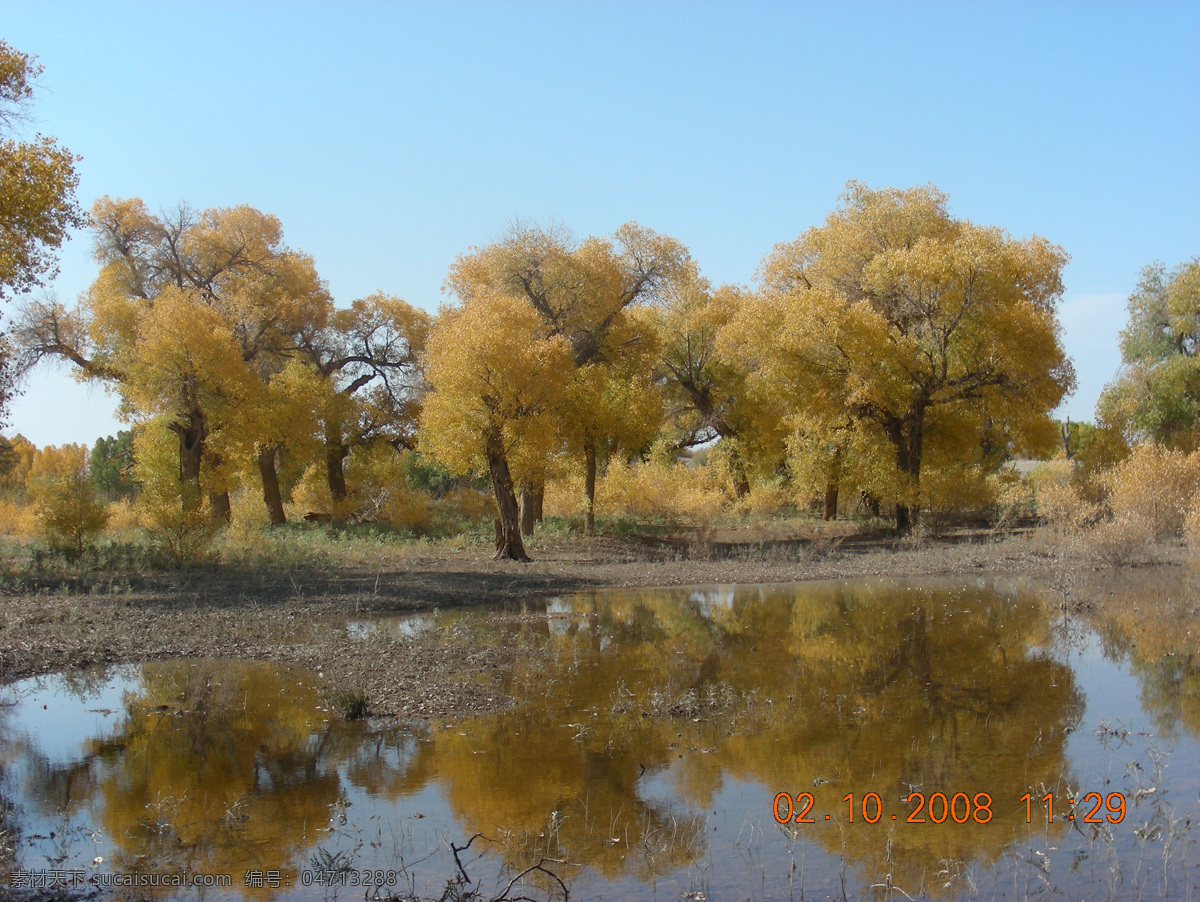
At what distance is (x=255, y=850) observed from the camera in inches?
248

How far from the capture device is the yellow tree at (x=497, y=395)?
2461 centimetres

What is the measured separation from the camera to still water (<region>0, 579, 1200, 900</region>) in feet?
19.2

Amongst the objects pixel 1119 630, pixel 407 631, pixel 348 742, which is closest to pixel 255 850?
pixel 348 742

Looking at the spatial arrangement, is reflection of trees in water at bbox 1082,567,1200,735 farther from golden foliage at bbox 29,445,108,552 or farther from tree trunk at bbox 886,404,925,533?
golden foliage at bbox 29,445,108,552

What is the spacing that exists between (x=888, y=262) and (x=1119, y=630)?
17.2m

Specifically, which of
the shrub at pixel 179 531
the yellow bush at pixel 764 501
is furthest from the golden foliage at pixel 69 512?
the yellow bush at pixel 764 501

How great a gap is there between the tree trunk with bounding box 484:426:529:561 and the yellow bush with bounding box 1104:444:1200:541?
1570 centimetres

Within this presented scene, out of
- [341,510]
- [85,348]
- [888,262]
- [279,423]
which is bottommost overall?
[341,510]

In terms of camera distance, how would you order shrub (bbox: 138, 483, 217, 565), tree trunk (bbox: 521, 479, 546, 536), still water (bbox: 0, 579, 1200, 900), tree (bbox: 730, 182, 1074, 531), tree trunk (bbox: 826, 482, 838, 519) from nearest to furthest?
1. still water (bbox: 0, 579, 1200, 900)
2. shrub (bbox: 138, 483, 217, 565)
3. tree (bbox: 730, 182, 1074, 531)
4. tree trunk (bbox: 521, 479, 546, 536)
5. tree trunk (bbox: 826, 482, 838, 519)

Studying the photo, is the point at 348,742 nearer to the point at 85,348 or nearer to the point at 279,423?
the point at 279,423

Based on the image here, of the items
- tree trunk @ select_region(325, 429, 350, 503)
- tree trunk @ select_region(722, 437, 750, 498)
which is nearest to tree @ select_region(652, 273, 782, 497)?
tree trunk @ select_region(722, 437, 750, 498)

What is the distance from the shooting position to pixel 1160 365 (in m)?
34.9
